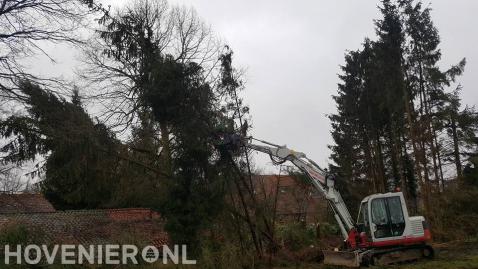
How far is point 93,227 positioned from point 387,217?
10.6 m

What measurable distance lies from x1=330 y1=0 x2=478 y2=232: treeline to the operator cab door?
27.1 feet

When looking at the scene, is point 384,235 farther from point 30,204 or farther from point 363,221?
point 30,204

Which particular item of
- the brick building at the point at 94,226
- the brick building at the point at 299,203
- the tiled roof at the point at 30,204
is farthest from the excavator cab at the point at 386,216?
the tiled roof at the point at 30,204

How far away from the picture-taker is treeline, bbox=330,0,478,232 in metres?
28.4

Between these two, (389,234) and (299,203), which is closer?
(389,234)

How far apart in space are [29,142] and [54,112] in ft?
3.42

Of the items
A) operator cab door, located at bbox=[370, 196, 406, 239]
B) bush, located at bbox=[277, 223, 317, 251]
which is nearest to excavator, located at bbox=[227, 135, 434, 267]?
operator cab door, located at bbox=[370, 196, 406, 239]

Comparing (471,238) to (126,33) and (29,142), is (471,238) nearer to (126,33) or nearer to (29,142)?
(126,33)

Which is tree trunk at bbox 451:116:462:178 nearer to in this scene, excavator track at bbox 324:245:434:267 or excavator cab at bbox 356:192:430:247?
excavator track at bbox 324:245:434:267

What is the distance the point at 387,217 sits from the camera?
17.3m

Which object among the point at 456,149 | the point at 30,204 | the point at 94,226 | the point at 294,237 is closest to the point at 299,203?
the point at 294,237

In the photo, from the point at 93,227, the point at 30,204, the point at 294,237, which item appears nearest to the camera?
the point at 93,227

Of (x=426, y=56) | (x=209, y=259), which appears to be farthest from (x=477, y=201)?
(x=209, y=259)

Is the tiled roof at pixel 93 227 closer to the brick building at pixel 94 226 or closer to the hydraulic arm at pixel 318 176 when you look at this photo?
the brick building at pixel 94 226
